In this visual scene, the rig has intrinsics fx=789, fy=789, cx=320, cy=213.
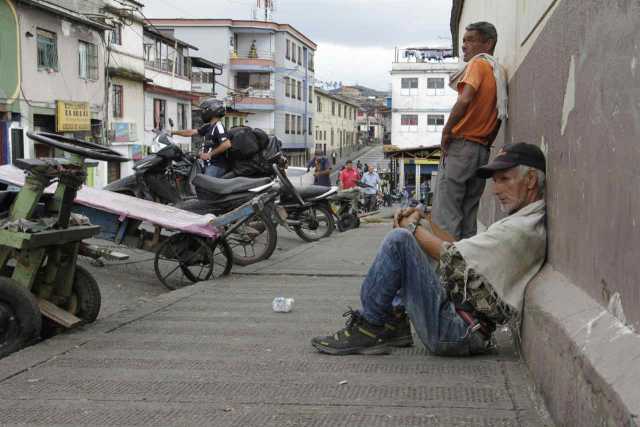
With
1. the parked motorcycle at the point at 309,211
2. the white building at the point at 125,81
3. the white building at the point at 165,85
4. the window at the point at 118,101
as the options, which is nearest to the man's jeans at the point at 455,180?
the parked motorcycle at the point at 309,211

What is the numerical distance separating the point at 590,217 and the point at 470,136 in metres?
2.93

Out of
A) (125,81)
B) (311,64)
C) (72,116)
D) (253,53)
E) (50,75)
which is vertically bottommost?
(72,116)

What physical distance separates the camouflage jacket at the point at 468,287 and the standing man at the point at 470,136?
69.1 inches

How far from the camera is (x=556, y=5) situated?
3.95 meters

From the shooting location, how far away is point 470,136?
573 cm

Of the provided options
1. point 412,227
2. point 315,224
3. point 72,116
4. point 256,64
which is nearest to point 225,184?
point 315,224

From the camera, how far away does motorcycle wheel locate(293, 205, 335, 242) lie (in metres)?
11.6

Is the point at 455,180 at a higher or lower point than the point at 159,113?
lower

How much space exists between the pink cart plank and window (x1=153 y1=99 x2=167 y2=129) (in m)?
29.6

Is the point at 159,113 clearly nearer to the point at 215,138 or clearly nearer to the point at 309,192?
the point at 309,192

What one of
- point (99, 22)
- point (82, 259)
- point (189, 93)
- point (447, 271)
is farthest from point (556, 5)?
point (189, 93)

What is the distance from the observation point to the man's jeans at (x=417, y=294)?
3.84 m

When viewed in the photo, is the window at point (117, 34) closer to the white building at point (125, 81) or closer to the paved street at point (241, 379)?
the white building at point (125, 81)

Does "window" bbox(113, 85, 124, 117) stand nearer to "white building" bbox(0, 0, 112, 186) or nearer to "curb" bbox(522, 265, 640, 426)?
"white building" bbox(0, 0, 112, 186)
